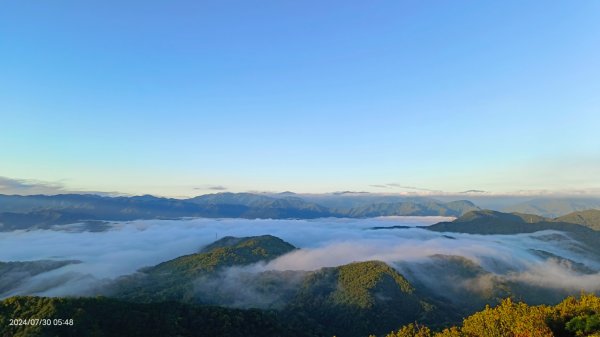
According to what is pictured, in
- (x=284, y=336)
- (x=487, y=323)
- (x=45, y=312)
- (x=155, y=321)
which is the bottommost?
(x=284, y=336)

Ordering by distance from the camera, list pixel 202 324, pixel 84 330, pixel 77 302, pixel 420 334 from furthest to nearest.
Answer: pixel 202 324 < pixel 77 302 < pixel 84 330 < pixel 420 334

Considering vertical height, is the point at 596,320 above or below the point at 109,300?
above

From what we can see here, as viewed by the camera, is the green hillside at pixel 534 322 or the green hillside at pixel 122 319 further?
the green hillside at pixel 122 319

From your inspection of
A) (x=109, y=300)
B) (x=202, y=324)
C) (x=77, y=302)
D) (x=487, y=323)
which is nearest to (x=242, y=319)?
(x=202, y=324)

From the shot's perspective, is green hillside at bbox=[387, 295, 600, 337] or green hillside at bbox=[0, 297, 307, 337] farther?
green hillside at bbox=[0, 297, 307, 337]

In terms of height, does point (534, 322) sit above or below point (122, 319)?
above

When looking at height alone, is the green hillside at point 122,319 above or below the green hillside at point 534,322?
below

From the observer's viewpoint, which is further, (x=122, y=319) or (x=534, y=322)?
(x=122, y=319)

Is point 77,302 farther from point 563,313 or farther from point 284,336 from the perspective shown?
point 563,313

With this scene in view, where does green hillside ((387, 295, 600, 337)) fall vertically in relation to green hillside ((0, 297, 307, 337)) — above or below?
above

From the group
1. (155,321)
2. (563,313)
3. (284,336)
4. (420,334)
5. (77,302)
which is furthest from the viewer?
(284,336)

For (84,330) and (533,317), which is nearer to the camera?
(533,317)
